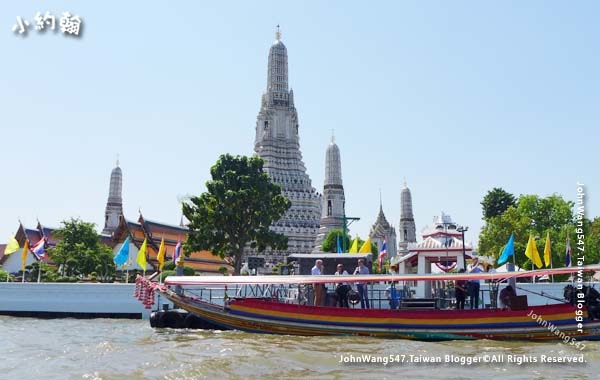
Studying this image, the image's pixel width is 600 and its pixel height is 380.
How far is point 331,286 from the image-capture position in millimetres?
23109

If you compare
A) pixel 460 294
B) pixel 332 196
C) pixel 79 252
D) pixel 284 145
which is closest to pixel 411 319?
pixel 460 294

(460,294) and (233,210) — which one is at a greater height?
(233,210)

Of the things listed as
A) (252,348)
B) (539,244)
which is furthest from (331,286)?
(539,244)

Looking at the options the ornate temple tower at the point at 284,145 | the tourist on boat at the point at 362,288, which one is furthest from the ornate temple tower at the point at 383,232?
the tourist on boat at the point at 362,288

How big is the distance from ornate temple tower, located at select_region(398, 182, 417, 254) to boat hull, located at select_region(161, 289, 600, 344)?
74747 mm

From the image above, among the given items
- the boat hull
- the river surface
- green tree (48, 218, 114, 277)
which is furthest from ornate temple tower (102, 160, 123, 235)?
the boat hull

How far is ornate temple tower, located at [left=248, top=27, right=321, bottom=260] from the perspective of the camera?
77750 millimetres

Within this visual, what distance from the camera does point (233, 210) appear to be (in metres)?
34.0

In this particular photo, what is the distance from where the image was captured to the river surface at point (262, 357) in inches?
476

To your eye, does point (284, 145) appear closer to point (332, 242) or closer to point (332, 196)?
point (332, 196)

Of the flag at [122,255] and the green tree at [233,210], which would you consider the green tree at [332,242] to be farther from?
the flag at [122,255]

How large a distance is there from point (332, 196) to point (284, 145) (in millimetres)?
10914

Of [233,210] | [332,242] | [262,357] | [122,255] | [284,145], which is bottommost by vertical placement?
[262,357]

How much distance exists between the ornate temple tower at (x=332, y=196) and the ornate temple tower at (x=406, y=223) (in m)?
21.6
